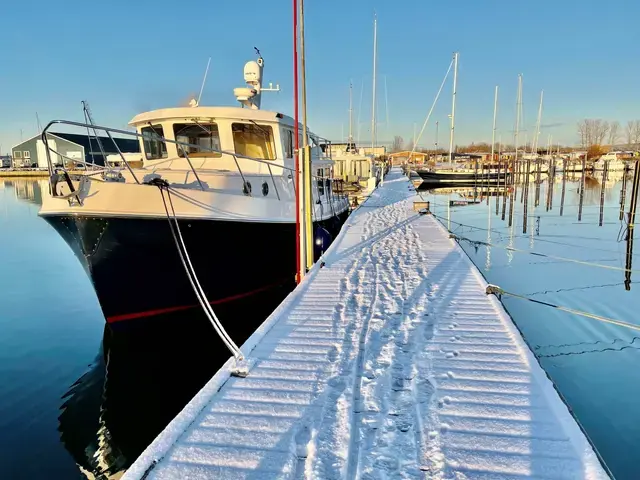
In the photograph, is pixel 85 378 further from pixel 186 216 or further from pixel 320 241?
pixel 320 241

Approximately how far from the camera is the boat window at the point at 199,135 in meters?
8.87

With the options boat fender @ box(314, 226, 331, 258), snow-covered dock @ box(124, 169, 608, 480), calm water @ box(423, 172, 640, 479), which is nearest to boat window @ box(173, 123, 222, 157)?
boat fender @ box(314, 226, 331, 258)

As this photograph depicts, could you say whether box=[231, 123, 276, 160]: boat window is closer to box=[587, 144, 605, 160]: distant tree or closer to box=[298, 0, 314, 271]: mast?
box=[298, 0, 314, 271]: mast

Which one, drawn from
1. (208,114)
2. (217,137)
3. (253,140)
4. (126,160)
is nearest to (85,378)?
(126,160)

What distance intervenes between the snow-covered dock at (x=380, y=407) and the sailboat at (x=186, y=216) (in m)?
1.72

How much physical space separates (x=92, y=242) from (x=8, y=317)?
3.89 metres

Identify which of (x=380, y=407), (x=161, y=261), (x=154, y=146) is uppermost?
(x=154, y=146)

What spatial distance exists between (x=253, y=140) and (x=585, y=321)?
7117 mm

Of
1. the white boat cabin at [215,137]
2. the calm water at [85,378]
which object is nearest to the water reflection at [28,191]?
the white boat cabin at [215,137]

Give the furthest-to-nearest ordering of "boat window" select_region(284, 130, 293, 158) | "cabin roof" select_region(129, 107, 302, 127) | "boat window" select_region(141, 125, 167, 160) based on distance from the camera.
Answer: "boat window" select_region(284, 130, 293, 158) < "boat window" select_region(141, 125, 167, 160) < "cabin roof" select_region(129, 107, 302, 127)

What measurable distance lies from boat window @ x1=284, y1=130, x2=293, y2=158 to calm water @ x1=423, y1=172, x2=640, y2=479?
479 centimetres

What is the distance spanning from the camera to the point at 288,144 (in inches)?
386

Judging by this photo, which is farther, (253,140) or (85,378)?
(253,140)

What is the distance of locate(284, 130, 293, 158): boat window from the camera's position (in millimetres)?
9578
